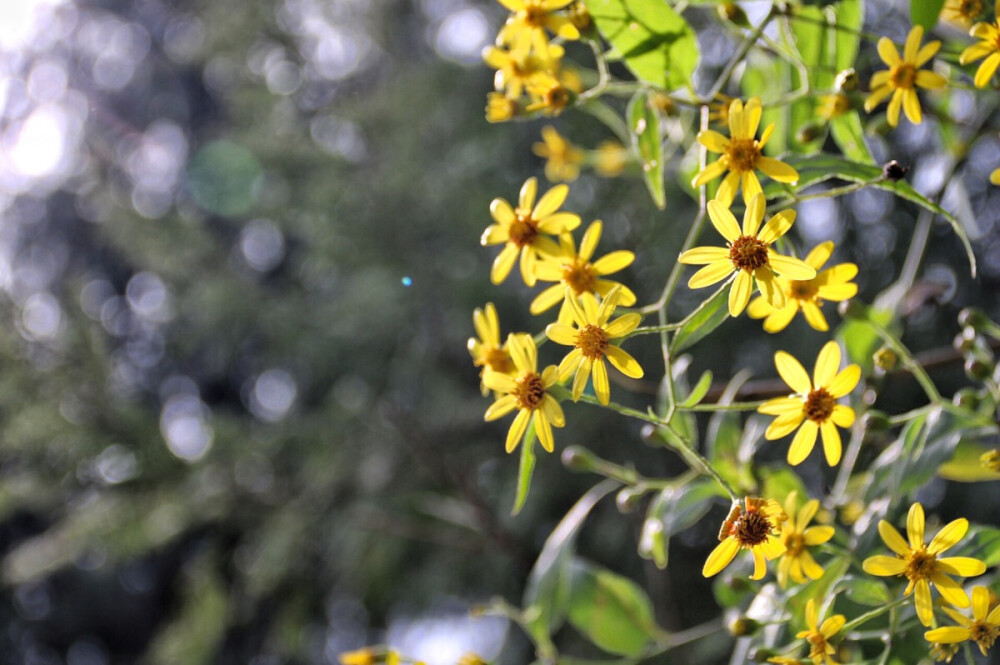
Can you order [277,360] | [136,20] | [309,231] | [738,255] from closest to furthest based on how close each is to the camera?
1. [738,255]
2. [309,231]
3. [277,360]
4. [136,20]

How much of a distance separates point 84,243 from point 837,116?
2.53m

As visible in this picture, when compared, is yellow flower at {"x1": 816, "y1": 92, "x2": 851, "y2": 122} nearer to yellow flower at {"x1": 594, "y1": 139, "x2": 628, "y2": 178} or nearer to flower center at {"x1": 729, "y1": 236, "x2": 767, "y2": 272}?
flower center at {"x1": 729, "y1": 236, "x2": 767, "y2": 272}

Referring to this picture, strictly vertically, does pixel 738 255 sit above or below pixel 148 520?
above

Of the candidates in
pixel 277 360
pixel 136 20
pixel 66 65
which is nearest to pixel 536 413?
pixel 277 360

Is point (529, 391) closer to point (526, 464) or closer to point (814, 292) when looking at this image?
point (526, 464)

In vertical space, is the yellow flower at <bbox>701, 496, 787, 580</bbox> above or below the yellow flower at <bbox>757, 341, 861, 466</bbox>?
below

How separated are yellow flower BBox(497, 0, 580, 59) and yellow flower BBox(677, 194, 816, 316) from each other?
0.13m

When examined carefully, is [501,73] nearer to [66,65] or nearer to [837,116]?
[837,116]

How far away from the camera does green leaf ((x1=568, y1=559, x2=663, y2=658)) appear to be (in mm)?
529

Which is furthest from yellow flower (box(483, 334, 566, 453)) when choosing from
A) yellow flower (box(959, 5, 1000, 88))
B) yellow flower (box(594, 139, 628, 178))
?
yellow flower (box(594, 139, 628, 178))

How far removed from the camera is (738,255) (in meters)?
0.31

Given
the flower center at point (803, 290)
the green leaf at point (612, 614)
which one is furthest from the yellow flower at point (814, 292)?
the green leaf at point (612, 614)

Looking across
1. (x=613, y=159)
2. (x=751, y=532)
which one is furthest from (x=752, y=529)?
(x=613, y=159)

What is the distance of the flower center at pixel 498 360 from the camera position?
41 cm
